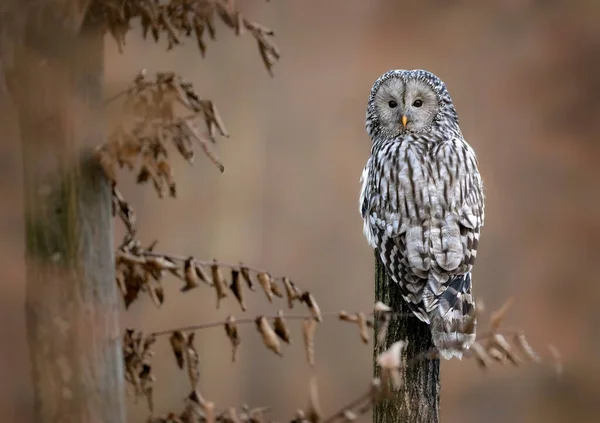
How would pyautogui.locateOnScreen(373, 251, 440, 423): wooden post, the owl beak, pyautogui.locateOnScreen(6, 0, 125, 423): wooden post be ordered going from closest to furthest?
pyautogui.locateOnScreen(6, 0, 125, 423): wooden post, pyautogui.locateOnScreen(373, 251, 440, 423): wooden post, the owl beak

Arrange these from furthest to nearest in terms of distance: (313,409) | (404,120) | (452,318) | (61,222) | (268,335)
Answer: (404,120) < (452,318) < (268,335) < (61,222) < (313,409)

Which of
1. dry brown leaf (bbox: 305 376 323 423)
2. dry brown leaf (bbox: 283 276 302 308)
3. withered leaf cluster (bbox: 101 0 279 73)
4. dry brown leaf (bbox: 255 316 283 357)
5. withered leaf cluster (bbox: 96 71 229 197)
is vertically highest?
withered leaf cluster (bbox: 101 0 279 73)

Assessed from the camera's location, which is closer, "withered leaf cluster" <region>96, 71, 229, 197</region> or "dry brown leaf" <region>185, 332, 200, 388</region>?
"withered leaf cluster" <region>96, 71, 229, 197</region>

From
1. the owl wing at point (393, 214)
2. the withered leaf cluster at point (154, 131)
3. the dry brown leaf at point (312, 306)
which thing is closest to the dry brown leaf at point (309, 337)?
the dry brown leaf at point (312, 306)

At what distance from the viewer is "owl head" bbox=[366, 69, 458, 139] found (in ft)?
11.7

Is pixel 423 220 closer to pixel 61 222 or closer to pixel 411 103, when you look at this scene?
pixel 411 103

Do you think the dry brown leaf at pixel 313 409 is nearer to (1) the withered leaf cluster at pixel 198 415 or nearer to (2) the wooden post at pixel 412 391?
(1) the withered leaf cluster at pixel 198 415

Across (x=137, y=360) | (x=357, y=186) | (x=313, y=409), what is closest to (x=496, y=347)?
(x=313, y=409)

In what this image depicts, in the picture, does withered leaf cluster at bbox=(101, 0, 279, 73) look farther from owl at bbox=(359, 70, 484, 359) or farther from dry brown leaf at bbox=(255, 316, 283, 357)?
owl at bbox=(359, 70, 484, 359)

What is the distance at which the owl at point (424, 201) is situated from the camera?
2900 millimetres

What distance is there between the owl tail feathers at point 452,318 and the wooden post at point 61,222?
3.93 ft

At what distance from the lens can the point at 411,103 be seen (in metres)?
3.55

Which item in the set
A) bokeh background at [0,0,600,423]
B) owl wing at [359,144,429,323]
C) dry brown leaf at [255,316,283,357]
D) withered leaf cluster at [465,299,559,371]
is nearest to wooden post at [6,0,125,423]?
dry brown leaf at [255,316,283,357]

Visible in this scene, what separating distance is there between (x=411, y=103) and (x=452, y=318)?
1043 millimetres
